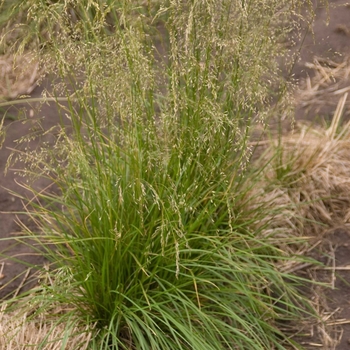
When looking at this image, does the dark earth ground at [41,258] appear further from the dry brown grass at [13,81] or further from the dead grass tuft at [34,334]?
the dead grass tuft at [34,334]

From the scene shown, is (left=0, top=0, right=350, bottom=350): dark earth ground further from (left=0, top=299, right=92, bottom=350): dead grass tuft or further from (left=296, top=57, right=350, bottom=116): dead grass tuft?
(left=0, top=299, right=92, bottom=350): dead grass tuft

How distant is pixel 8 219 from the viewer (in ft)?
11.2

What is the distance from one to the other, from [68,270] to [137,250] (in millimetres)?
291

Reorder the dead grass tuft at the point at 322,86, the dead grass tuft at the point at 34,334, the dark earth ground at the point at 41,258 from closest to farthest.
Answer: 1. the dead grass tuft at the point at 34,334
2. the dark earth ground at the point at 41,258
3. the dead grass tuft at the point at 322,86

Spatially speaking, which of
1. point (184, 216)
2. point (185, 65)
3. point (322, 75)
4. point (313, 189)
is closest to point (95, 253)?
point (184, 216)

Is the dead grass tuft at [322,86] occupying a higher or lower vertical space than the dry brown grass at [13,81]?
higher

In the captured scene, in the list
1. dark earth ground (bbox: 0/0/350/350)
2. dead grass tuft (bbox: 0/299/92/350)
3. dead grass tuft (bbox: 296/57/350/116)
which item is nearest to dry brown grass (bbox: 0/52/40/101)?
dark earth ground (bbox: 0/0/350/350)

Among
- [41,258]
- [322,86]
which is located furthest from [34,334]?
[322,86]

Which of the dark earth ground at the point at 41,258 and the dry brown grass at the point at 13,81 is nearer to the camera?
the dark earth ground at the point at 41,258

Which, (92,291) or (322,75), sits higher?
(92,291)

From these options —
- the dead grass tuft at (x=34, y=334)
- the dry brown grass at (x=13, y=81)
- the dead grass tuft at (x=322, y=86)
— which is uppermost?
the dead grass tuft at (x=34, y=334)

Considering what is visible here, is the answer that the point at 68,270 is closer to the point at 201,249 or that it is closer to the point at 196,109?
the point at 201,249

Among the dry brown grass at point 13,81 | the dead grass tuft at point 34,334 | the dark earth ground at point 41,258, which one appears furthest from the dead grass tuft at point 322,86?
the dead grass tuft at point 34,334

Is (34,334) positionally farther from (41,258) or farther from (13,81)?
(13,81)
